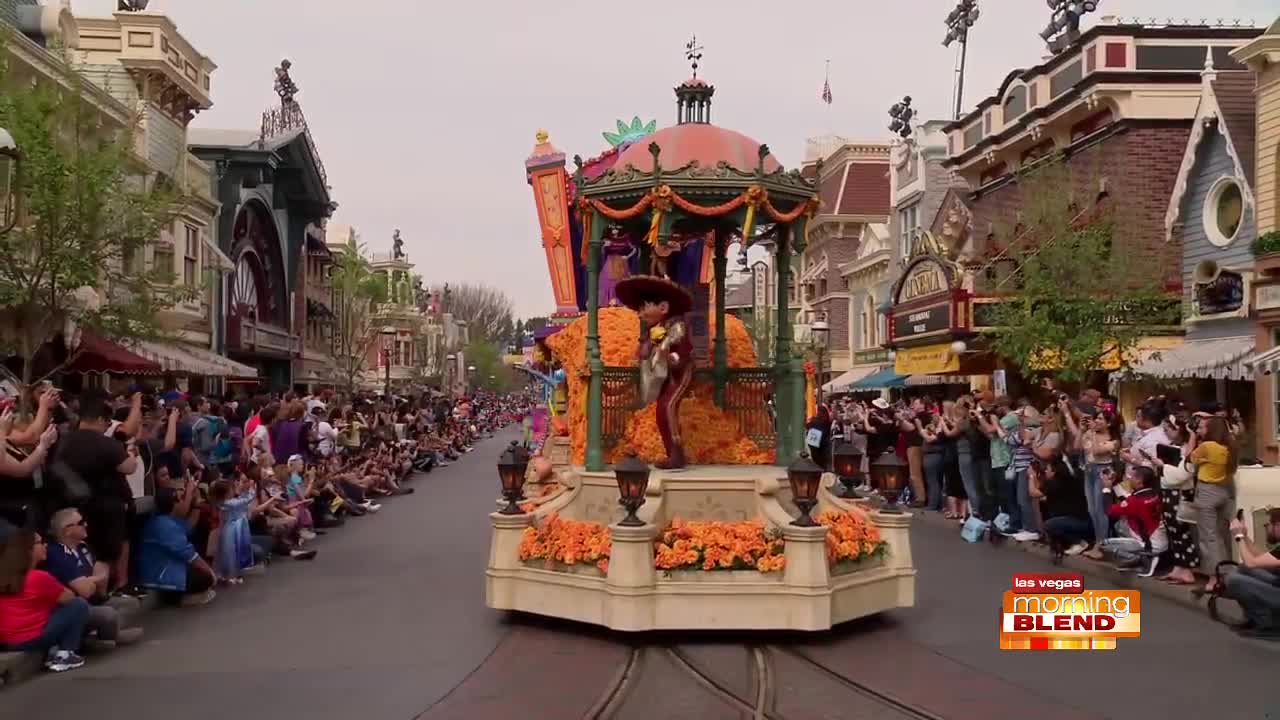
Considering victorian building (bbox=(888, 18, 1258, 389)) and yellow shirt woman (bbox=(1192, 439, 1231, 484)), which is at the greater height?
victorian building (bbox=(888, 18, 1258, 389))

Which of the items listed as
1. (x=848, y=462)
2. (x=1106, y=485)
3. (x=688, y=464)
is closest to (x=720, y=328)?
(x=688, y=464)

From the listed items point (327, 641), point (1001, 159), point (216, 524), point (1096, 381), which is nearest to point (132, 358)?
point (216, 524)

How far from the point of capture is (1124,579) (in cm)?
1137

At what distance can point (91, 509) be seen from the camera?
941 cm

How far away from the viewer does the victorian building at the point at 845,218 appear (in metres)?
49.5

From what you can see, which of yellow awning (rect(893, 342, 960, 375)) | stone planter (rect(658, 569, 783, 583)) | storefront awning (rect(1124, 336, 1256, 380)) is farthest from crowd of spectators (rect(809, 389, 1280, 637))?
yellow awning (rect(893, 342, 960, 375))

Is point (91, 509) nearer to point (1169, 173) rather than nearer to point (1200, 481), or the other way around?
point (1200, 481)

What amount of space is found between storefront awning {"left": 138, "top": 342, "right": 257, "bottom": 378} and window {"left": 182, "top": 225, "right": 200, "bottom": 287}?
3.15 metres

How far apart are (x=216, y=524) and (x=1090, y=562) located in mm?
9131

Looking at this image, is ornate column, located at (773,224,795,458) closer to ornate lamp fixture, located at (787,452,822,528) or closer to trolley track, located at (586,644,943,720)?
ornate lamp fixture, located at (787,452,822,528)

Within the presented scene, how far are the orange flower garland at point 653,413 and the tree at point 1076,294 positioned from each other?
430 inches

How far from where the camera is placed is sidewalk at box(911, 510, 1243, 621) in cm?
1006

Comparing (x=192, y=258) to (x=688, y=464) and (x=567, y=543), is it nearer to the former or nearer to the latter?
(x=688, y=464)

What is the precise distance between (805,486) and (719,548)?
2.78ft
